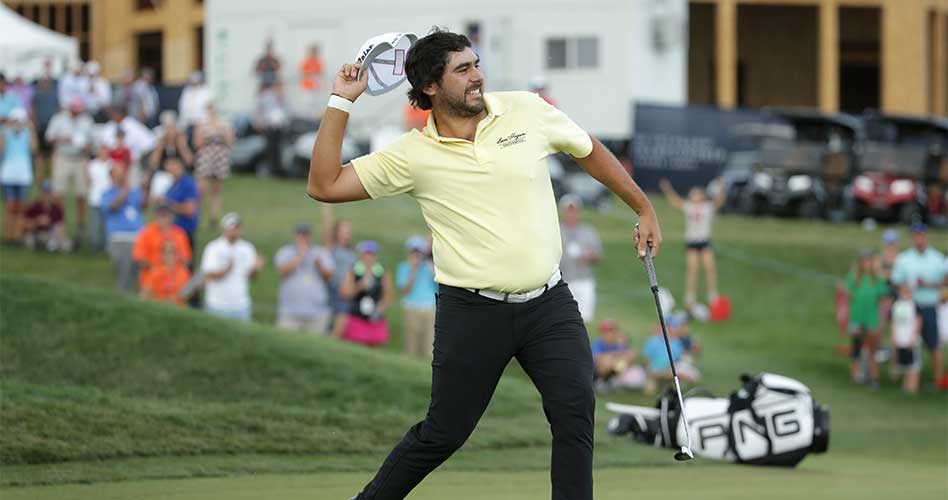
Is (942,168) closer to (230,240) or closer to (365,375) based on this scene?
(230,240)

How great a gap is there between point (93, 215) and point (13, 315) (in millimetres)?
9884

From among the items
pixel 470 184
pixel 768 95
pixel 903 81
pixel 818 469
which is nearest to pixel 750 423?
pixel 818 469

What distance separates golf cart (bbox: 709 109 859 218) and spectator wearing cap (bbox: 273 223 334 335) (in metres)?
14.8

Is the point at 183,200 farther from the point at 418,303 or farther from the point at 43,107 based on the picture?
the point at 43,107

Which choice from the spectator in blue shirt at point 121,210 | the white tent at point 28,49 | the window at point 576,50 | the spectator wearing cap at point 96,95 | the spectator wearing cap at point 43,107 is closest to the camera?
the spectator in blue shirt at point 121,210

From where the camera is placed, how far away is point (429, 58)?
647 cm

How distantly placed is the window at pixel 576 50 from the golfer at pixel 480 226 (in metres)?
32.5

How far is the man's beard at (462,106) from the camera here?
20.9 feet

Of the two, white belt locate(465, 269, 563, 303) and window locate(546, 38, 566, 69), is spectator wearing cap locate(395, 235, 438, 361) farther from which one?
window locate(546, 38, 566, 69)

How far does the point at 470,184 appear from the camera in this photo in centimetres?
638

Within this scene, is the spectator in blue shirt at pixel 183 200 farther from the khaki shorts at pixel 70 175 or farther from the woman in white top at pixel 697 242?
the woman in white top at pixel 697 242

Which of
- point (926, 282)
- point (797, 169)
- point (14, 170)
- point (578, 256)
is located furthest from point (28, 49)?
point (926, 282)

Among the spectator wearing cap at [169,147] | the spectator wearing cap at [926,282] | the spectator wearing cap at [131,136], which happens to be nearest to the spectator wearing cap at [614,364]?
the spectator wearing cap at [926,282]

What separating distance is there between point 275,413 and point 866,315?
9.71 meters
